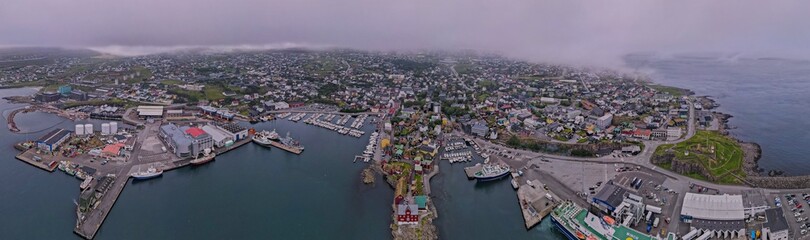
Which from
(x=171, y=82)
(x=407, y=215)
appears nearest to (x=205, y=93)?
(x=171, y=82)

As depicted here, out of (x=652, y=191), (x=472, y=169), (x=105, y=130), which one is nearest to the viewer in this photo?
(x=652, y=191)

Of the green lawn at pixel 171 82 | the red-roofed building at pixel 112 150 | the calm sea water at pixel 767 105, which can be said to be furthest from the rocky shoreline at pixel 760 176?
the green lawn at pixel 171 82

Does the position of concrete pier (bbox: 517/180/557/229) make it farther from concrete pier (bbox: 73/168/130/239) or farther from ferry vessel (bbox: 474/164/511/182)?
concrete pier (bbox: 73/168/130/239)

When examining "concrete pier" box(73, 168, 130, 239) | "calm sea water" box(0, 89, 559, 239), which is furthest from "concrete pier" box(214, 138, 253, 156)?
"concrete pier" box(73, 168, 130, 239)

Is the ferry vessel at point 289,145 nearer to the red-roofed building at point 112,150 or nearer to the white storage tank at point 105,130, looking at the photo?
the red-roofed building at point 112,150

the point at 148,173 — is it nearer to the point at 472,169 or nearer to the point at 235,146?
the point at 235,146

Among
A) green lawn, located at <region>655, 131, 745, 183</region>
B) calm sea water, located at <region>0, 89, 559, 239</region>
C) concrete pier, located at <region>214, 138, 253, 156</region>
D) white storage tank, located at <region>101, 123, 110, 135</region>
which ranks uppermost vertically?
green lawn, located at <region>655, 131, 745, 183</region>

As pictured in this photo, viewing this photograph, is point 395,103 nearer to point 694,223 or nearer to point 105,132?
point 105,132

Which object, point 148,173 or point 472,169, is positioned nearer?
point 148,173
